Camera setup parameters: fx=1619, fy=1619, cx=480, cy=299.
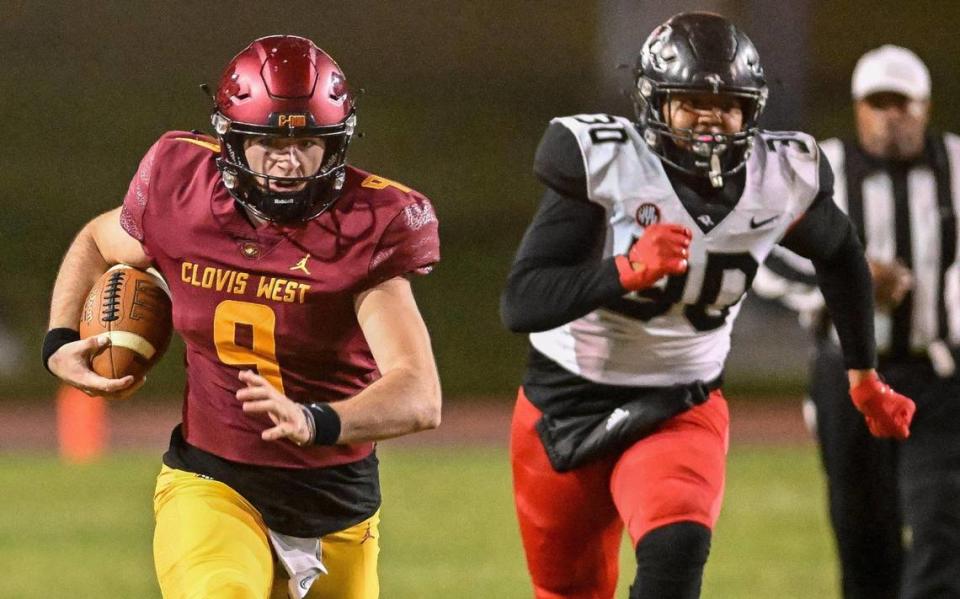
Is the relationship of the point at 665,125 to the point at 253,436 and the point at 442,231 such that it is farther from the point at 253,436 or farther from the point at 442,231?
the point at 442,231

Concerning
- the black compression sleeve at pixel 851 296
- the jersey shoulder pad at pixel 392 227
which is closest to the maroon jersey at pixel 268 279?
the jersey shoulder pad at pixel 392 227

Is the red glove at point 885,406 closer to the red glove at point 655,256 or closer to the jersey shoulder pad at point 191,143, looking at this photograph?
the red glove at point 655,256

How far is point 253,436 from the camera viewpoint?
371cm

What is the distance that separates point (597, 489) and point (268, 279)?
1099 mm

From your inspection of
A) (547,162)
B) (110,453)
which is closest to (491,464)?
(110,453)

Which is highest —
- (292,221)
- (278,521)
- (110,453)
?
(292,221)

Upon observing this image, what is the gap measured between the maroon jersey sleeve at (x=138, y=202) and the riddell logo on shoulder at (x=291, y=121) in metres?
0.39

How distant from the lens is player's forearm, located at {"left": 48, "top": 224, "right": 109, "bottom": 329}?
3.89 metres

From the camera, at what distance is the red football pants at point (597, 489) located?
3.92m

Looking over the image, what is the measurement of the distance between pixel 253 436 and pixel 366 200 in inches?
23.6

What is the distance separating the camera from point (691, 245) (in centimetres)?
400

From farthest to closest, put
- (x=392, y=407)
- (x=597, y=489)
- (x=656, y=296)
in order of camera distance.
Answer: (x=597, y=489)
(x=656, y=296)
(x=392, y=407)

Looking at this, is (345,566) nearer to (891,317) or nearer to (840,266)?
(840,266)

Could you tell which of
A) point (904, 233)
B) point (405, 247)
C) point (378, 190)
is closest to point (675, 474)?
point (405, 247)
